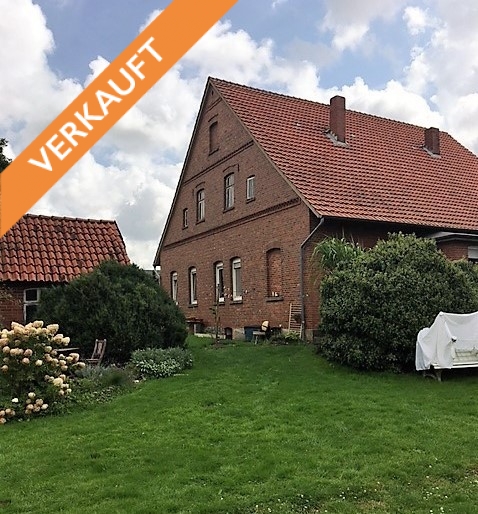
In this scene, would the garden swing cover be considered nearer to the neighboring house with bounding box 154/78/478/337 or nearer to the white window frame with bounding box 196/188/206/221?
the neighboring house with bounding box 154/78/478/337

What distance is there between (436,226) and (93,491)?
1508 cm

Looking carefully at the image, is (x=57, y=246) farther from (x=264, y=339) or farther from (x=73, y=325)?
(x=264, y=339)

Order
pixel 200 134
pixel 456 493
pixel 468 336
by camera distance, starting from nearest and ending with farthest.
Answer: pixel 456 493 < pixel 468 336 < pixel 200 134

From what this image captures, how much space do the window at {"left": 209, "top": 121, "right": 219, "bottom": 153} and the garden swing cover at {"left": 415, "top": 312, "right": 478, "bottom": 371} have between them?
14238 millimetres

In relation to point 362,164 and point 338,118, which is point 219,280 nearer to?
point 362,164

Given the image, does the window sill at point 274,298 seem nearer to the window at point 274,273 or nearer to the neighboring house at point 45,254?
the window at point 274,273

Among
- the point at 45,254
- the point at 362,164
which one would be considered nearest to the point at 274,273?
the point at 362,164

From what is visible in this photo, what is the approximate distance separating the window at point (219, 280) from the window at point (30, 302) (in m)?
8.25

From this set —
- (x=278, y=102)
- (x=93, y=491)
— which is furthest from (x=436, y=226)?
(x=93, y=491)

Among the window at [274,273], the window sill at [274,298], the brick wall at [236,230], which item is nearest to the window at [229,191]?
the brick wall at [236,230]

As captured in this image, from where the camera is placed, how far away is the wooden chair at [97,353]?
12391 millimetres

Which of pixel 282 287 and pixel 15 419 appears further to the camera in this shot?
pixel 282 287

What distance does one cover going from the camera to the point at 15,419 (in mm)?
9164

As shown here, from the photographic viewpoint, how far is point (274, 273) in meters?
19.4
